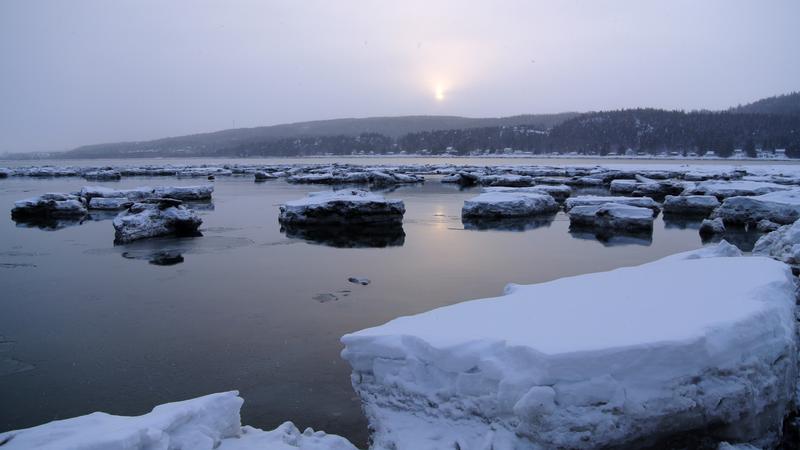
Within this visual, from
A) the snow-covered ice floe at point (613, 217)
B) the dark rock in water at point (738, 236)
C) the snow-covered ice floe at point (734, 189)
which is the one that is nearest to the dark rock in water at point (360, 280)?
the dark rock in water at point (738, 236)

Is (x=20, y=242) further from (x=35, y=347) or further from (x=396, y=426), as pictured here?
(x=396, y=426)

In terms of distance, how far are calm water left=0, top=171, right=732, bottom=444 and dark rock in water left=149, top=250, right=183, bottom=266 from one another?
14 cm

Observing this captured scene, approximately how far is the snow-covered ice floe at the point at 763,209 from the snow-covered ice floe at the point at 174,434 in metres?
15.7

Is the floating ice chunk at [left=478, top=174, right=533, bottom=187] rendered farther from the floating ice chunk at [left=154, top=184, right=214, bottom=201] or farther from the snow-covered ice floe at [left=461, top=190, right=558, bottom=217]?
the floating ice chunk at [left=154, top=184, right=214, bottom=201]

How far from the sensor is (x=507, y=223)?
16875mm

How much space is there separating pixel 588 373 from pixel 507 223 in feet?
46.2

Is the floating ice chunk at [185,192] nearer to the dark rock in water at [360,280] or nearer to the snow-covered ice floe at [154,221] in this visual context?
the snow-covered ice floe at [154,221]

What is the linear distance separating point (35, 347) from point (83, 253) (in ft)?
21.5

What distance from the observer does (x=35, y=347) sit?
5.97 meters

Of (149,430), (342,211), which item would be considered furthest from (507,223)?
(149,430)

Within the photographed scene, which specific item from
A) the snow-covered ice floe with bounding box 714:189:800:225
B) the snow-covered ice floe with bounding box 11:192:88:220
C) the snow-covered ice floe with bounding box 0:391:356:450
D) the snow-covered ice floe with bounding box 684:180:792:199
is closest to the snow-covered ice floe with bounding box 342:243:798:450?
the snow-covered ice floe with bounding box 0:391:356:450

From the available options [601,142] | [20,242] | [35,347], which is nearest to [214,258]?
[35,347]

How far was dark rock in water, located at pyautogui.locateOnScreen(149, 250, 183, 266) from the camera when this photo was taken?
10.5 m

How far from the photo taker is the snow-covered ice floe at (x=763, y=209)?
47.0 feet
